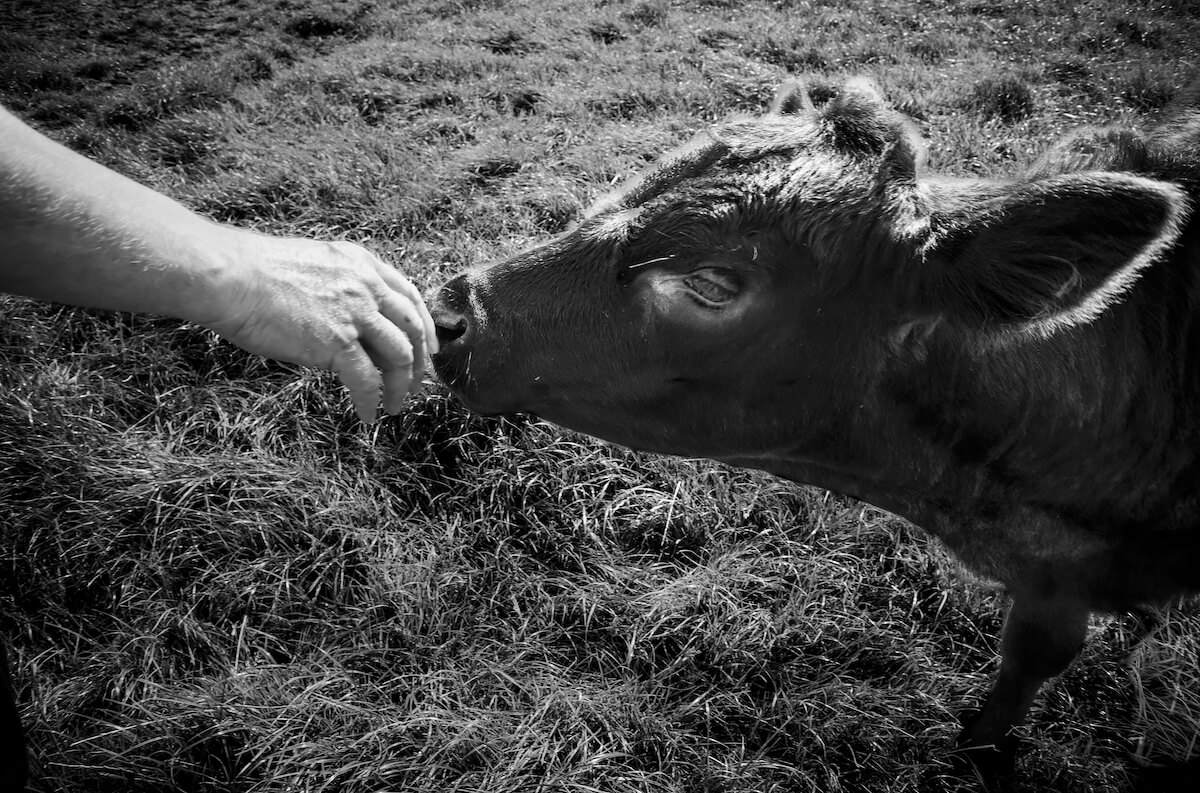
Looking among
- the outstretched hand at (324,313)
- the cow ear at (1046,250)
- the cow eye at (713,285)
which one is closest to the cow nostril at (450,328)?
the outstretched hand at (324,313)

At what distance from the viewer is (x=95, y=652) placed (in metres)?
2.81

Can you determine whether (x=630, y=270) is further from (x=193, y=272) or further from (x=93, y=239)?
(x=93, y=239)

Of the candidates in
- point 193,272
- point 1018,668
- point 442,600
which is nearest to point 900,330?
point 1018,668

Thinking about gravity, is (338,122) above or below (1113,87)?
below

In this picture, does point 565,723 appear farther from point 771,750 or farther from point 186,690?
point 186,690

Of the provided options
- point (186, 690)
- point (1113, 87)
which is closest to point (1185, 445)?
point (186, 690)

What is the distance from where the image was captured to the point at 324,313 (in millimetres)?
1661

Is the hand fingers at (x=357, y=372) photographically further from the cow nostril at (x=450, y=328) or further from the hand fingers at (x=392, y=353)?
the cow nostril at (x=450, y=328)

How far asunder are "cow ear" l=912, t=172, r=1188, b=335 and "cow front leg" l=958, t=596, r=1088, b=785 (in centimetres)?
95

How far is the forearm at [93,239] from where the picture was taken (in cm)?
137

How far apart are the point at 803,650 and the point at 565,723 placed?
905 millimetres

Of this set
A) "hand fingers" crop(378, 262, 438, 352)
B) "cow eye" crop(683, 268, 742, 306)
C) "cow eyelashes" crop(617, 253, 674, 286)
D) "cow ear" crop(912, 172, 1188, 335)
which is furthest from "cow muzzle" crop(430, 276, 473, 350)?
"cow ear" crop(912, 172, 1188, 335)

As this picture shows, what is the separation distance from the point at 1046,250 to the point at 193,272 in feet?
5.65

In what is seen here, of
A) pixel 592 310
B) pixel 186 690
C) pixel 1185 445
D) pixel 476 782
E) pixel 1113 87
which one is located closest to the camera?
pixel 1185 445
